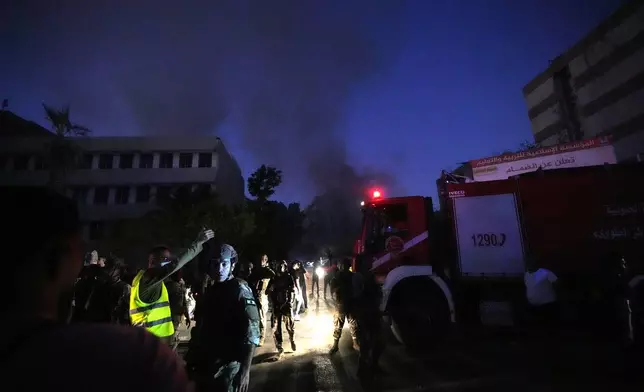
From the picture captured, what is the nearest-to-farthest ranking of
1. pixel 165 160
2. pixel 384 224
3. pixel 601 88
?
pixel 384 224 < pixel 601 88 < pixel 165 160

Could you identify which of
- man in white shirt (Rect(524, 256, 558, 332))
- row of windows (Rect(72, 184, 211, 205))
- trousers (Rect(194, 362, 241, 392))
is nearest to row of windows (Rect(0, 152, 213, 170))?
row of windows (Rect(72, 184, 211, 205))

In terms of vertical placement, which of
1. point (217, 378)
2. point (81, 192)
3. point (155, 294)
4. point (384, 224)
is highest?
point (81, 192)

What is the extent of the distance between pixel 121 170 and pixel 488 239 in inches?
1473

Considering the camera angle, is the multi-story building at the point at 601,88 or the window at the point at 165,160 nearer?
the multi-story building at the point at 601,88

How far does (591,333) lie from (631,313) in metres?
0.87

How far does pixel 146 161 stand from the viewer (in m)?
35.1

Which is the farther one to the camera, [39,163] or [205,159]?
[205,159]

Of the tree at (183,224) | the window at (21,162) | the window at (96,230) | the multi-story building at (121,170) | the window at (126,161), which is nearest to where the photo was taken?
the tree at (183,224)

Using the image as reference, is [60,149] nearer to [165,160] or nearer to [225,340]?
[165,160]

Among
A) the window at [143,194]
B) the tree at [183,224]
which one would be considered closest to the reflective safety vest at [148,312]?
the tree at [183,224]

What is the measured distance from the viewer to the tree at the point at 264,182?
35.7 metres

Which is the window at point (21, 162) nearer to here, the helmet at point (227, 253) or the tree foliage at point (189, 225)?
the tree foliage at point (189, 225)

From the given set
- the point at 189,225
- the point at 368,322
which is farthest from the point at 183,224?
the point at 368,322

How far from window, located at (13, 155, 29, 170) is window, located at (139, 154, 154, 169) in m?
11.6
